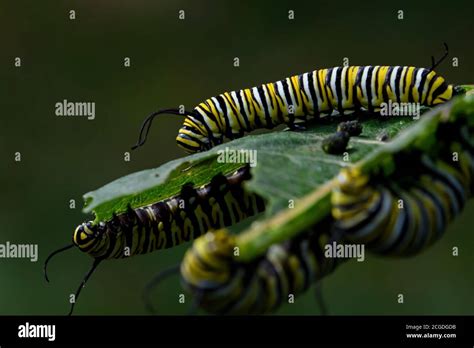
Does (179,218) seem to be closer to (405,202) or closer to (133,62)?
(405,202)

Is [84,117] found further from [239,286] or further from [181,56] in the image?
[239,286]

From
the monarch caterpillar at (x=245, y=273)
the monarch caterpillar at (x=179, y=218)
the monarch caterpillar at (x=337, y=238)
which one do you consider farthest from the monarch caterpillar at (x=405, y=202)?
the monarch caterpillar at (x=179, y=218)

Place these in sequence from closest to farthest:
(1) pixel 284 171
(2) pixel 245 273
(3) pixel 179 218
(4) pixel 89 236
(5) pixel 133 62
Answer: (2) pixel 245 273 < (1) pixel 284 171 < (3) pixel 179 218 < (4) pixel 89 236 < (5) pixel 133 62

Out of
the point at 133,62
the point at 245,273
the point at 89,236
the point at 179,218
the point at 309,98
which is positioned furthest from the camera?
the point at 133,62

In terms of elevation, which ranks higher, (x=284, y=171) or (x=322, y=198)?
(x=284, y=171)

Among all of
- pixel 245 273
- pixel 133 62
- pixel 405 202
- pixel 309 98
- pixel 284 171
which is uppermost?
pixel 133 62

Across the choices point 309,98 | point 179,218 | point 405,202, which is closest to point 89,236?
point 179,218

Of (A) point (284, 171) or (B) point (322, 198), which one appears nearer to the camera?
(B) point (322, 198)

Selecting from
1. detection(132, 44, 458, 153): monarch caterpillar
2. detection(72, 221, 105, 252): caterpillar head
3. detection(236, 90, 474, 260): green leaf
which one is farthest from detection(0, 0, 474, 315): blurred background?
detection(236, 90, 474, 260): green leaf
